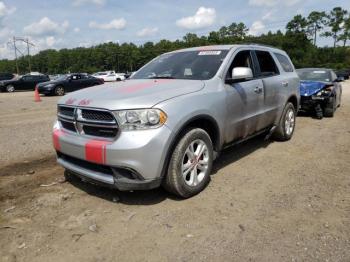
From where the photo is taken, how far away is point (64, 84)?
22.4 meters

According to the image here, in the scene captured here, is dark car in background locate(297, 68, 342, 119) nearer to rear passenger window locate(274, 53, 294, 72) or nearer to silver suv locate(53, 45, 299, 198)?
rear passenger window locate(274, 53, 294, 72)

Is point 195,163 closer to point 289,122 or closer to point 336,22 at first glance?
point 289,122

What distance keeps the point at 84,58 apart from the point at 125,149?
121 m

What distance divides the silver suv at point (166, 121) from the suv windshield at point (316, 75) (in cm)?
612

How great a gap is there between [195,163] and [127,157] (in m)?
0.97

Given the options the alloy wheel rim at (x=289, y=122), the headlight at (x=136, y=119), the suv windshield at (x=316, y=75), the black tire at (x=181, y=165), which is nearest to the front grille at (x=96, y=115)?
the headlight at (x=136, y=119)

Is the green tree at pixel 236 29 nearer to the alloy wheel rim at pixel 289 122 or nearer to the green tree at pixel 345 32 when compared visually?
the green tree at pixel 345 32

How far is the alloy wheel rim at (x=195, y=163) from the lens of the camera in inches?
161

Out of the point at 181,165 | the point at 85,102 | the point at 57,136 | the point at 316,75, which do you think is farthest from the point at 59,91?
the point at 181,165

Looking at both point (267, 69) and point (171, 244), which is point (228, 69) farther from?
point (171, 244)

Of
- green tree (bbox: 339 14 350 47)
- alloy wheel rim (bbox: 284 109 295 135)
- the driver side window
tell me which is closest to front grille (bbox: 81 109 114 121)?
the driver side window

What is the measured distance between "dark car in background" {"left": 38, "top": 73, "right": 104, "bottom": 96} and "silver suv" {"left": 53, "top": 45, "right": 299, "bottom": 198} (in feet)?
57.9

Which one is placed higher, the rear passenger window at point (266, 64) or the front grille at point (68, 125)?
the rear passenger window at point (266, 64)

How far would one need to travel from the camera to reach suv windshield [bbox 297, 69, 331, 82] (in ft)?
35.7
